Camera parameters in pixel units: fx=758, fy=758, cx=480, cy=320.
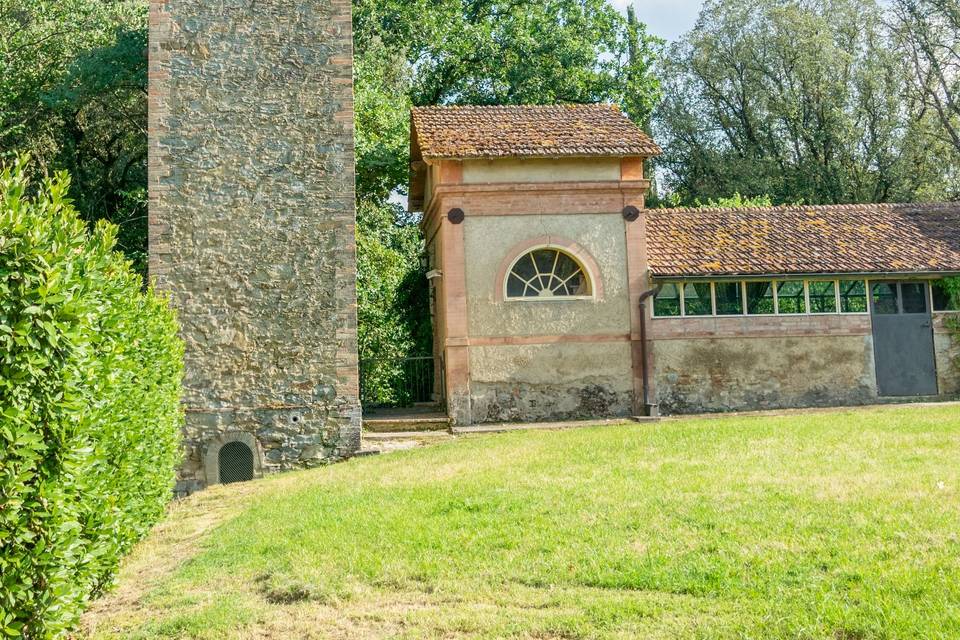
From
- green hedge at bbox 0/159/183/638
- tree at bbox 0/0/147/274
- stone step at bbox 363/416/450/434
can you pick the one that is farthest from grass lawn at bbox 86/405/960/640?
tree at bbox 0/0/147/274

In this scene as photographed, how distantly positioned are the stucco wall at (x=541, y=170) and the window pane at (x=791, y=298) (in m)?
3.98

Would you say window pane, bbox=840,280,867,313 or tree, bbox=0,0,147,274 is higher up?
tree, bbox=0,0,147,274

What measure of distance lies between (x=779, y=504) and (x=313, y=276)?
786 centimetres

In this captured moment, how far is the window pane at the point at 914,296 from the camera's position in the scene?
15367 millimetres

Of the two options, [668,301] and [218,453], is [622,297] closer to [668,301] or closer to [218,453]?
[668,301]

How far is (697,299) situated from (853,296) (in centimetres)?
327

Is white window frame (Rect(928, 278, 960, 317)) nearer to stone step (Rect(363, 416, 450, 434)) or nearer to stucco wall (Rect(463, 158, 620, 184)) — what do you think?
stucco wall (Rect(463, 158, 620, 184))

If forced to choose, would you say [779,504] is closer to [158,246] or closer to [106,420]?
[106,420]

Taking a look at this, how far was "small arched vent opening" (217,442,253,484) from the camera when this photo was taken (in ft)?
38.2

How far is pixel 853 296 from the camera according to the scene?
49.4 feet

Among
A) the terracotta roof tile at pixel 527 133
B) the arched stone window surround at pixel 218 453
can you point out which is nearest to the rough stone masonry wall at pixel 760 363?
the terracotta roof tile at pixel 527 133

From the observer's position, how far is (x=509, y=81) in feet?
74.7

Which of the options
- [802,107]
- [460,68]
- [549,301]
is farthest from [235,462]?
[802,107]

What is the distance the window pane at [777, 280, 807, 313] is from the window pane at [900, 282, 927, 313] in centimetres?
230
